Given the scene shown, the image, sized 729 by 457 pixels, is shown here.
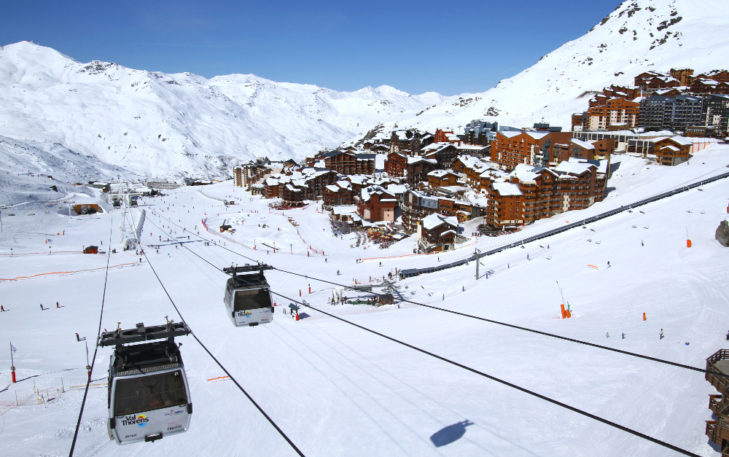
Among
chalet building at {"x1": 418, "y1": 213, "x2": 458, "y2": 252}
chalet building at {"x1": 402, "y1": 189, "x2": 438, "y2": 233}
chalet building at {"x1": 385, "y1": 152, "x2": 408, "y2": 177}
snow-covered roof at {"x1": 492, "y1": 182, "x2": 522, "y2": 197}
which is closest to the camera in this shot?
chalet building at {"x1": 418, "y1": 213, "x2": 458, "y2": 252}

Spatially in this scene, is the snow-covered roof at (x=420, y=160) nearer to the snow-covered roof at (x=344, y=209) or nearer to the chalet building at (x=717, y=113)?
the snow-covered roof at (x=344, y=209)

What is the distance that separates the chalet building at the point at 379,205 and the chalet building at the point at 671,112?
1869 inches

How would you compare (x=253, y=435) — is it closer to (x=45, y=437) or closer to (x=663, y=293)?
(x=45, y=437)

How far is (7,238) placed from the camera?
4981 centimetres

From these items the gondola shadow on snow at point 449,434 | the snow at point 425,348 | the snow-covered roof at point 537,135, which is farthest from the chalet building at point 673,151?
the gondola shadow on snow at point 449,434

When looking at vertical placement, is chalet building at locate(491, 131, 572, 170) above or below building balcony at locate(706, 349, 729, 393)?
above

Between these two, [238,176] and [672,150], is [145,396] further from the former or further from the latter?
[238,176]

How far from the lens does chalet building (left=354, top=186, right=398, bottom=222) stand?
203 ft

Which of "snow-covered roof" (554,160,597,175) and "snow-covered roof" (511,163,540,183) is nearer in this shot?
"snow-covered roof" (511,163,540,183)

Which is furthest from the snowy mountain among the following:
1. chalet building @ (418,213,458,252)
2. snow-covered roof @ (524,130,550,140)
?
chalet building @ (418,213,458,252)

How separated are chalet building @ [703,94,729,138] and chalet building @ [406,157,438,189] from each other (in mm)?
43393

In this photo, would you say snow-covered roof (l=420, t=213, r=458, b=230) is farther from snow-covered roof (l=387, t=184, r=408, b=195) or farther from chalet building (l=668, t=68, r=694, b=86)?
chalet building (l=668, t=68, r=694, b=86)

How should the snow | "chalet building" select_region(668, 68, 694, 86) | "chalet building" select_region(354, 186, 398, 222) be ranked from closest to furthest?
the snow, "chalet building" select_region(354, 186, 398, 222), "chalet building" select_region(668, 68, 694, 86)

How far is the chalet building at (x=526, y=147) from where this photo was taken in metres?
68.3
